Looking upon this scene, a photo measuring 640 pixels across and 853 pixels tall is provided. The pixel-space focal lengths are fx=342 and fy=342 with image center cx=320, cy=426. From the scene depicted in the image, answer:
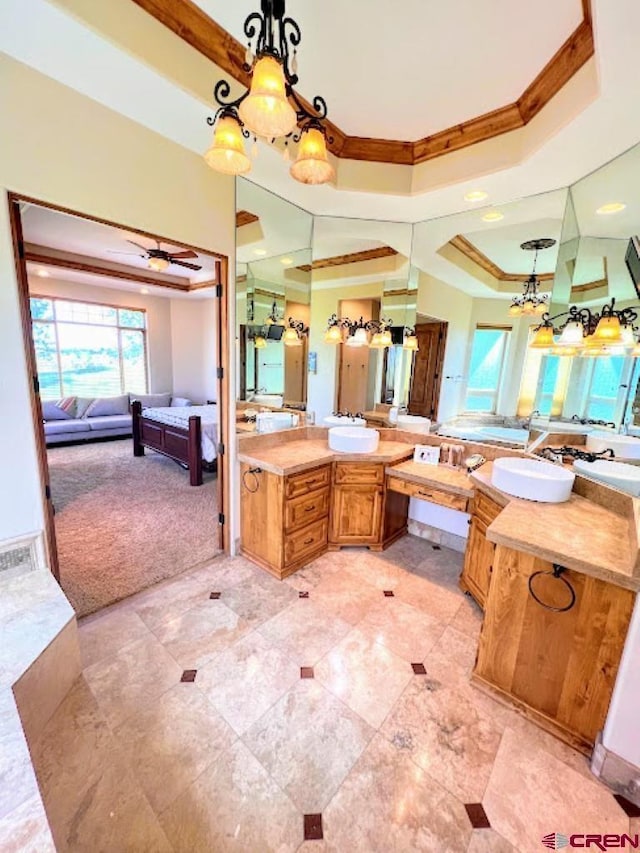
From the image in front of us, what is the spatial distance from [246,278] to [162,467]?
11.2ft

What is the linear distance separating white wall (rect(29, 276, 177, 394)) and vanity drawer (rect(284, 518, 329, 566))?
245 inches

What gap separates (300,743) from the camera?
1.47m

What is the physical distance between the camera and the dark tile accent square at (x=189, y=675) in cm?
175

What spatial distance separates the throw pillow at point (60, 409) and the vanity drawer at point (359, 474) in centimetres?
579

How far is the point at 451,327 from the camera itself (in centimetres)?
298

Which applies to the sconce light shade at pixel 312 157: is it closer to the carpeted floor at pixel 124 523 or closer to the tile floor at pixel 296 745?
the tile floor at pixel 296 745

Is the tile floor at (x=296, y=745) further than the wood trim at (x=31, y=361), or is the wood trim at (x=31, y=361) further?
the wood trim at (x=31, y=361)

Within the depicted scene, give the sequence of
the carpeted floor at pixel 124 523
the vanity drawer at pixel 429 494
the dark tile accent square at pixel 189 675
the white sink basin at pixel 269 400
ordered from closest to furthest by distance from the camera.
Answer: the dark tile accent square at pixel 189 675, the vanity drawer at pixel 429 494, the carpeted floor at pixel 124 523, the white sink basin at pixel 269 400

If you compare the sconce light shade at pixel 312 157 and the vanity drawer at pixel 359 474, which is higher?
the sconce light shade at pixel 312 157

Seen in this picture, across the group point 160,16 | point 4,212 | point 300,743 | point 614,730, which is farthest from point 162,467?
point 614,730

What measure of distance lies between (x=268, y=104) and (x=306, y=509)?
7.52ft

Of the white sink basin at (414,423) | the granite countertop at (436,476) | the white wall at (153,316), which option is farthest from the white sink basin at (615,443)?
the white wall at (153,316)

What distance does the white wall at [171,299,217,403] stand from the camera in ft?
25.0

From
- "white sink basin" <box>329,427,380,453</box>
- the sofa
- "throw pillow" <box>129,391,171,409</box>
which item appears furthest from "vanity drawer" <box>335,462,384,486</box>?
"throw pillow" <box>129,391,171,409</box>
